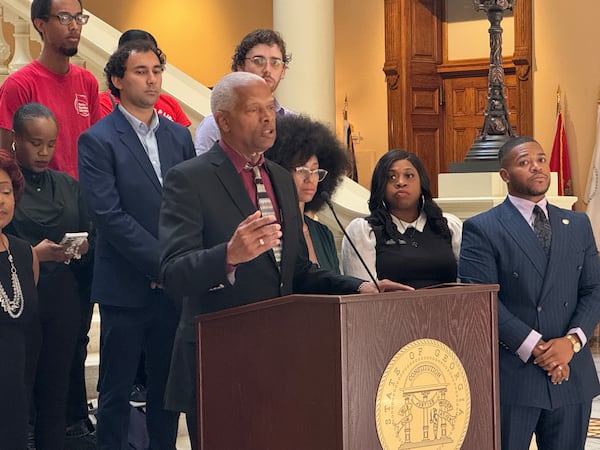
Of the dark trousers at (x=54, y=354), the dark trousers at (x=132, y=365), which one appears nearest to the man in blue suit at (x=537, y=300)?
the dark trousers at (x=132, y=365)

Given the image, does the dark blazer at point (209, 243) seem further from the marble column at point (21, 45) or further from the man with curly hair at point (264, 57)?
the marble column at point (21, 45)

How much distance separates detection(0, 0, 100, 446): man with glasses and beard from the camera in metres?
4.51

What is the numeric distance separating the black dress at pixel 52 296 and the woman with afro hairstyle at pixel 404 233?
3.39 ft

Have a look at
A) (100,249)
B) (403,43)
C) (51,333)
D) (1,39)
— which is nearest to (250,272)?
(100,249)

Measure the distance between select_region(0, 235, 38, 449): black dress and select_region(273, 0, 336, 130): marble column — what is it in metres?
4.33

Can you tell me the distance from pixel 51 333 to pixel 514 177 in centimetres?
176

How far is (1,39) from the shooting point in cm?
643

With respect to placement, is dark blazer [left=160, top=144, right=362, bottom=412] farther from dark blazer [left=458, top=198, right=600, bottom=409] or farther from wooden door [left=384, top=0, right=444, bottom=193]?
wooden door [left=384, top=0, right=444, bottom=193]

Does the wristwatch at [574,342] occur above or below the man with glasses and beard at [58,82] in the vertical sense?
below

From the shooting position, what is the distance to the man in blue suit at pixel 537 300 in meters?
3.82

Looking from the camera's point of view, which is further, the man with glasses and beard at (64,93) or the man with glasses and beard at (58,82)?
the man with glasses and beard at (58,82)

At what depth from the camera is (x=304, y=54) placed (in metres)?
8.09

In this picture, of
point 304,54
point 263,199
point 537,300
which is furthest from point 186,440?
point 304,54

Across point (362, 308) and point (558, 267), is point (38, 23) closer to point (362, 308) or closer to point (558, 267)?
point (558, 267)
